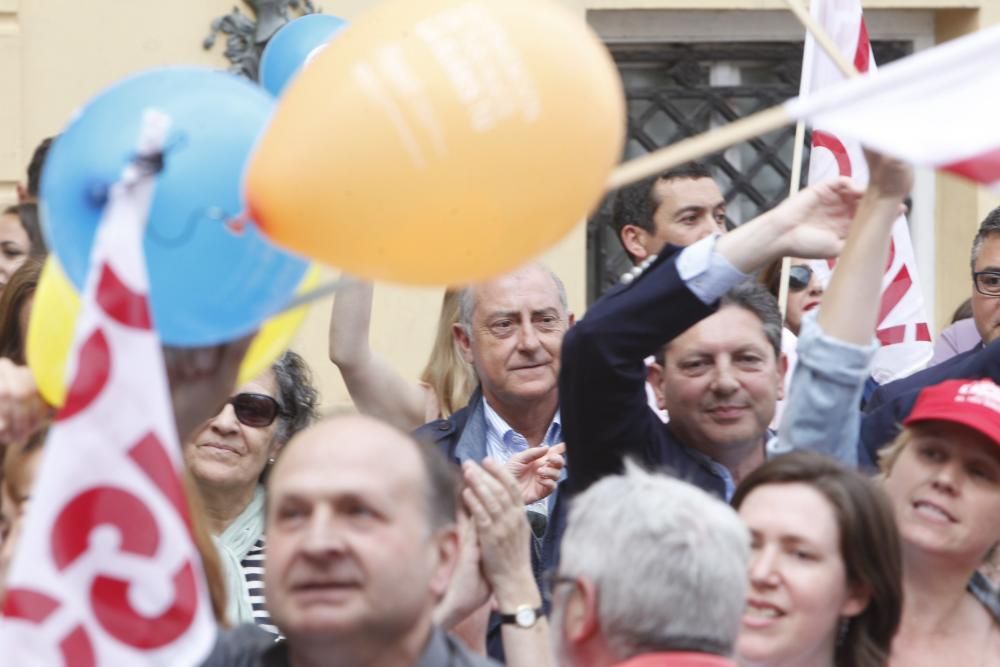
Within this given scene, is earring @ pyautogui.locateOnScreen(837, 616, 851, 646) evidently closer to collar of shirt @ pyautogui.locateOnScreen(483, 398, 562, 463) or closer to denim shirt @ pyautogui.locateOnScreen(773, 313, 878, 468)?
denim shirt @ pyautogui.locateOnScreen(773, 313, 878, 468)

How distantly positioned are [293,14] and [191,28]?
1.04ft

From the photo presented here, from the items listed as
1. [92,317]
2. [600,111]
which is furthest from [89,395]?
[600,111]

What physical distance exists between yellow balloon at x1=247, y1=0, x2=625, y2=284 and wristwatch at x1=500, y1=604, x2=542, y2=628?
0.95 m

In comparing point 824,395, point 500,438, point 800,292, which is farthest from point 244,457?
point 800,292

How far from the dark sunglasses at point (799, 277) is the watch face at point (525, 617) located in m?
2.34

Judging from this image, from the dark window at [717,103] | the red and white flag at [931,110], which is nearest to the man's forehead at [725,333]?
the red and white flag at [931,110]

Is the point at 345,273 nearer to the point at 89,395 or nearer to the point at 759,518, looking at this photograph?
the point at 89,395

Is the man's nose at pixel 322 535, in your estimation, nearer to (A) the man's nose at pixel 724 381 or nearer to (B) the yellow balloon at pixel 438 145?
(B) the yellow balloon at pixel 438 145

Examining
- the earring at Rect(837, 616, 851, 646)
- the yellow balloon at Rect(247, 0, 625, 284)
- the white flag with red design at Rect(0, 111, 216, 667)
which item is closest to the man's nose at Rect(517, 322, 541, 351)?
the earring at Rect(837, 616, 851, 646)

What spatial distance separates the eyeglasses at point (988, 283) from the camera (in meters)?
5.62

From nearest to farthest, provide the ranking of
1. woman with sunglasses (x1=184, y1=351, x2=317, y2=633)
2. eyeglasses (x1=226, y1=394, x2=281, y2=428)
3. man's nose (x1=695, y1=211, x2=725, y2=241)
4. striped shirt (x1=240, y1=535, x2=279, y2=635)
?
striped shirt (x1=240, y1=535, x2=279, y2=635)
woman with sunglasses (x1=184, y1=351, x2=317, y2=633)
eyeglasses (x1=226, y1=394, x2=281, y2=428)
man's nose (x1=695, y1=211, x2=725, y2=241)

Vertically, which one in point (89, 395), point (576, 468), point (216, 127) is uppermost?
point (216, 127)

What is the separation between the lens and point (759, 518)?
3711 millimetres

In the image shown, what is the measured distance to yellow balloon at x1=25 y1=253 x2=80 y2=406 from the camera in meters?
3.47
